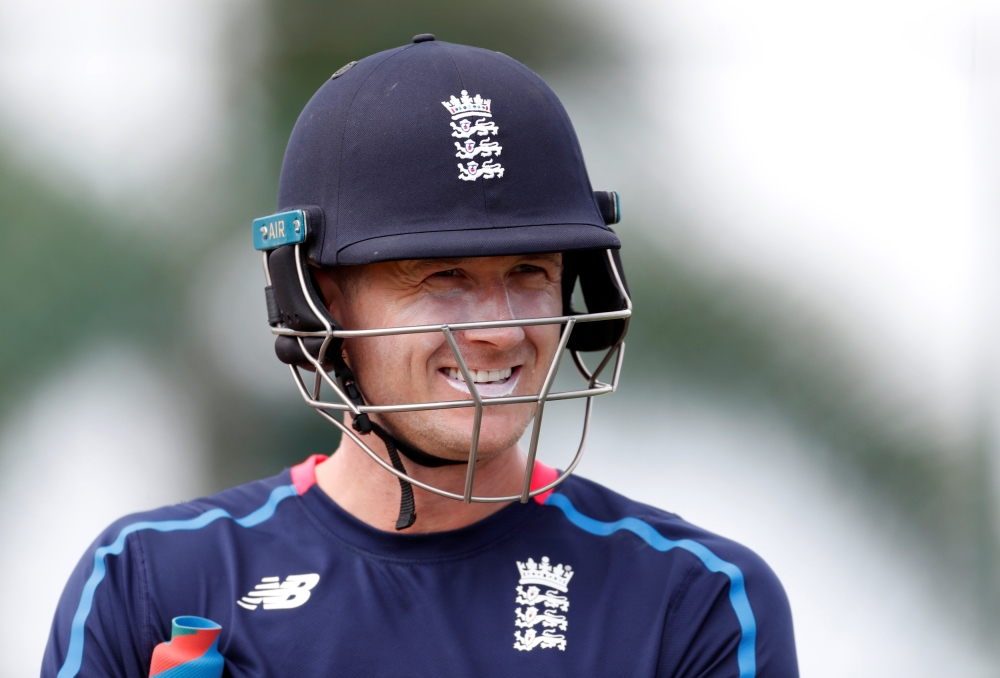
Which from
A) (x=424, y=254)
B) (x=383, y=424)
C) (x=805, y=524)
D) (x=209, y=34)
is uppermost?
(x=209, y=34)

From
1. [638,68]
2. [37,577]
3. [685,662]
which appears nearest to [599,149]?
[638,68]

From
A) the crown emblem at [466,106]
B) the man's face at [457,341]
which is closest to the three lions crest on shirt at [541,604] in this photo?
the man's face at [457,341]

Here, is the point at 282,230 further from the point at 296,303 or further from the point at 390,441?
the point at 390,441

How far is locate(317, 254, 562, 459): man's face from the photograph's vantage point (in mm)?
1496

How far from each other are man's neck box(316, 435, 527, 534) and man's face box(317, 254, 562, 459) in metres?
0.11

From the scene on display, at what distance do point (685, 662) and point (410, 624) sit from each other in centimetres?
42

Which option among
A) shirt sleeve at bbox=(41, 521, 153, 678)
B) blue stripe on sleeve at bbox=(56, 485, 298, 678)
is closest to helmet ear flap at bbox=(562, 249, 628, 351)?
blue stripe on sleeve at bbox=(56, 485, 298, 678)

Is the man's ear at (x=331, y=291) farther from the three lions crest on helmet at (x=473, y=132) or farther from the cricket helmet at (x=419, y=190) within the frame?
the three lions crest on helmet at (x=473, y=132)

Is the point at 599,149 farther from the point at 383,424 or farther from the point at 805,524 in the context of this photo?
the point at 383,424

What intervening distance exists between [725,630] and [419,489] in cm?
54

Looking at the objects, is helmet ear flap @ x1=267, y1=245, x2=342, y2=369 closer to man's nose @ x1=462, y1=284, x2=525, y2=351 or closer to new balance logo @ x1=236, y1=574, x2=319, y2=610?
man's nose @ x1=462, y1=284, x2=525, y2=351

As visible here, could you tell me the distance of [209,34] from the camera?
2.90 meters

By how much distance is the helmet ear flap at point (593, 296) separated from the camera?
1781 millimetres

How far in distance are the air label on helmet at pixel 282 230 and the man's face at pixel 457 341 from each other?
4.9 inches
